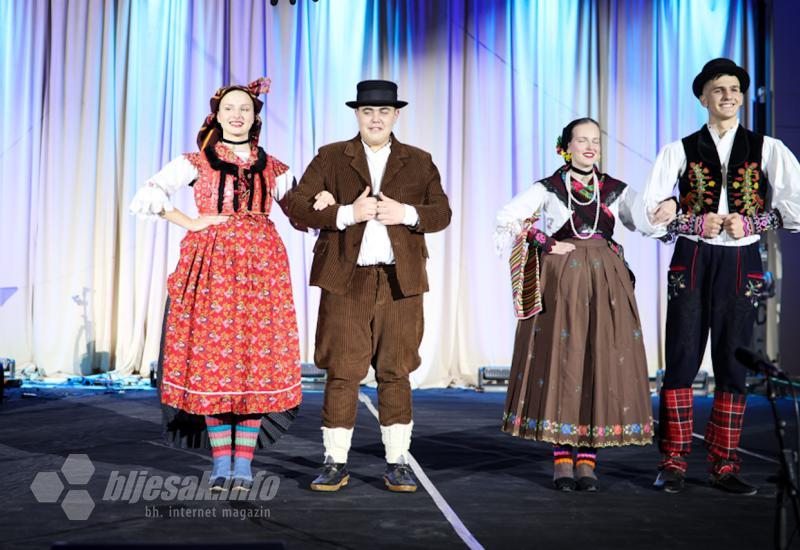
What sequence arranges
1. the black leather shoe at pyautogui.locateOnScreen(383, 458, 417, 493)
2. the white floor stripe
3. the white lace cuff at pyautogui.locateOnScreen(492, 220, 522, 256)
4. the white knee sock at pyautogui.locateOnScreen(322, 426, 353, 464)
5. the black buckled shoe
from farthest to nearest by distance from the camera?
the white lace cuff at pyautogui.locateOnScreen(492, 220, 522, 256) < the white knee sock at pyautogui.locateOnScreen(322, 426, 353, 464) < the black leather shoe at pyautogui.locateOnScreen(383, 458, 417, 493) < the black buckled shoe < the white floor stripe

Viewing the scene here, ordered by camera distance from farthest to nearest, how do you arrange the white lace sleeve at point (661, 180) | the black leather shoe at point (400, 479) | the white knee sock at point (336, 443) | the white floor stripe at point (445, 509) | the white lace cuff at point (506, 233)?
the white lace cuff at point (506, 233), the white lace sleeve at point (661, 180), the white knee sock at point (336, 443), the black leather shoe at point (400, 479), the white floor stripe at point (445, 509)

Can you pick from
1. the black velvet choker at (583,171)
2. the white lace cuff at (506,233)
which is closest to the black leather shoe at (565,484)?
the white lace cuff at (506,233)

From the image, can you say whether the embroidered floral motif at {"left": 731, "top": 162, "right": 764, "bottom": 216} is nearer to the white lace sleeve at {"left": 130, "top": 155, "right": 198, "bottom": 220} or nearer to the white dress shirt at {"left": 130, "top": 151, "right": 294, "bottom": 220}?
the white dress shirt at {"left": 130, "top": 151, "right": 294, "bottom": 220}

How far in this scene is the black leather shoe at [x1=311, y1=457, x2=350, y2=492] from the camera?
302cm

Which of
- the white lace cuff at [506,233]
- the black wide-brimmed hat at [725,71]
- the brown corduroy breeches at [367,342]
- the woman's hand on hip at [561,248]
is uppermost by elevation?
the black wide-brimmed hat at [725,71]

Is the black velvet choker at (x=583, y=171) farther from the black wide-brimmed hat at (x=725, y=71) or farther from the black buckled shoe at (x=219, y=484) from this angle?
the black buckled shoe at (x=219, y=484)

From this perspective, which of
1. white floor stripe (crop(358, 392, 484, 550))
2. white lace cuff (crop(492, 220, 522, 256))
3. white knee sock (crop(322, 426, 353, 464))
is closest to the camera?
white floor stripe (crop(358, 392, 484, 550))

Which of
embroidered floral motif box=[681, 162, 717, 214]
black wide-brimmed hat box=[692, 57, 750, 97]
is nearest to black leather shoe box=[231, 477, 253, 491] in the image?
embroidered floral motif box=[681, 162, 717, 214]

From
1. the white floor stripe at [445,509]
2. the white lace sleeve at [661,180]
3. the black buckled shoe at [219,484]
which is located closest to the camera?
the white floor stripe at [445,509]

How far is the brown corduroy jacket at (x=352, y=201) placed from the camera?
3117 millimetres

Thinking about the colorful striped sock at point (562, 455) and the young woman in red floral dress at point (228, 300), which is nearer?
the young woman in red floral dress at point (228, 300)

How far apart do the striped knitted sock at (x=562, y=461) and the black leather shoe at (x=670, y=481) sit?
30 centimetres

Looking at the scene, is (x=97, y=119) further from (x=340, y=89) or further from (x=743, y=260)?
(x=743, y=260)

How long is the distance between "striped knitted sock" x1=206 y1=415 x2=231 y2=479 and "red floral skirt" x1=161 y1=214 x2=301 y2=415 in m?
0.10
